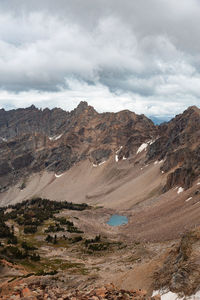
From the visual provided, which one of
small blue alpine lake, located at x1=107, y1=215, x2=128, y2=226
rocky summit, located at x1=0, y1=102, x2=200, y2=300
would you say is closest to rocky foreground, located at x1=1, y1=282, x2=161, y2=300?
rocky summit, located at x1=0, y1=102, x2=200, y2=300

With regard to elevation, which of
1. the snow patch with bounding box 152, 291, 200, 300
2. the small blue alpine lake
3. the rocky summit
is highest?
the snow patch with bounding box 152, 291, 200, 300

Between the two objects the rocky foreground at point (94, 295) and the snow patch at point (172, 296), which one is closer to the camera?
the snow patch at point (172, 296)

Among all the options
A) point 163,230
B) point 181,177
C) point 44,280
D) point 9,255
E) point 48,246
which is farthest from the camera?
point 181,177

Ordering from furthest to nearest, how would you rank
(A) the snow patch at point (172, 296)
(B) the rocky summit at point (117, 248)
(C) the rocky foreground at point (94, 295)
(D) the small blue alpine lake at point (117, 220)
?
(D) the small blue alpine lake at point (117, 220), (B) the rocky summit at point (117, 248), (C) the rocky foreground at point (94, 295), (A) the snow patch at point (172, 296)

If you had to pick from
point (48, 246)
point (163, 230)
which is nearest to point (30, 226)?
point (48, 246)

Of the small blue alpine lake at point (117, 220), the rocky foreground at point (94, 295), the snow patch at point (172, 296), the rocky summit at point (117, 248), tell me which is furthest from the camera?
the small blue alpine lake at point (117, 220)

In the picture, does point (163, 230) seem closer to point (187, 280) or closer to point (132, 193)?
point (187, 280)

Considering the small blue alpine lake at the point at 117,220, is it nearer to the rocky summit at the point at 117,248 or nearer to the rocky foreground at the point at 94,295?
the rocky summit at the point at 117,248

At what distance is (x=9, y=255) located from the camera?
60.8 meters

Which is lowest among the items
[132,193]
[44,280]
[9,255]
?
[132,193]

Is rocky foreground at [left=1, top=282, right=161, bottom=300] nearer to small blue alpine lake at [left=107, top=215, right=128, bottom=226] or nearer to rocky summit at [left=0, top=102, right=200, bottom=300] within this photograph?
rocky summit at [left=0, top=102, right=200, bottom=300]

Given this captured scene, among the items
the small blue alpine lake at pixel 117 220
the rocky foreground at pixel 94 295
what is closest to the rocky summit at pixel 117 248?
the rocky foreground at pixel 94 295

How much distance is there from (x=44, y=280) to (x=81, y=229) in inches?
2751

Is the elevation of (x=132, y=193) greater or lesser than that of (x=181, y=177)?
lesser
